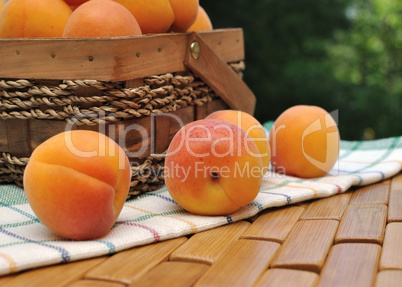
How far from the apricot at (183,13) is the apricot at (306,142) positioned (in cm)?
28

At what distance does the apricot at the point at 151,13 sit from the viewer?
0.90 meters

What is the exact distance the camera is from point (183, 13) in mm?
966

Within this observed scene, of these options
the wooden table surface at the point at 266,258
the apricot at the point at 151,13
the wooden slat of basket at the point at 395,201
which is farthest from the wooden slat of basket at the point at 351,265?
the apricot at the point at 151,13

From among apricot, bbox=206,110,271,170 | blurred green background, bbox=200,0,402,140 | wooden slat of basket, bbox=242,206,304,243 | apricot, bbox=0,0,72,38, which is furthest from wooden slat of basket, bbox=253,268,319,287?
blurred green background, bbox=200,0,402,140

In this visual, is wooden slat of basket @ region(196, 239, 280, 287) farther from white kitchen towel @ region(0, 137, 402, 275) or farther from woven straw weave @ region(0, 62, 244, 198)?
woven straw weave @ region(0, 62, 244, 198)

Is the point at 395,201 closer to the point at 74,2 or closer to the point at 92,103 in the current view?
the point at 92,103

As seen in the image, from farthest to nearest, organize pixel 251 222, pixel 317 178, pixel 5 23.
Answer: pixel 317 178 < pixel 5 23 < pixel 251 222

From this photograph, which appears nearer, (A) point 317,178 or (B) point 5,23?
(B) point 5,23

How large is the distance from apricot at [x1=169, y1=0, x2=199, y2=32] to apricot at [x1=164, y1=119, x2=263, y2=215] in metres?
0.30

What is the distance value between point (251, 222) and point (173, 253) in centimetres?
18

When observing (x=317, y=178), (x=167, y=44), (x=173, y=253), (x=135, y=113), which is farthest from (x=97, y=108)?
(x=317, y=178)

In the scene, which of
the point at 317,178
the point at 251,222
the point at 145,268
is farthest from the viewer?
the point at 317,178

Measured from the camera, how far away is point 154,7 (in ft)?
2.97

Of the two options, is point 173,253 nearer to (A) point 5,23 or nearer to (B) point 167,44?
(B) point 167,44
